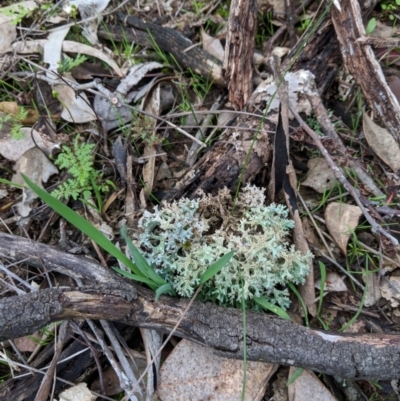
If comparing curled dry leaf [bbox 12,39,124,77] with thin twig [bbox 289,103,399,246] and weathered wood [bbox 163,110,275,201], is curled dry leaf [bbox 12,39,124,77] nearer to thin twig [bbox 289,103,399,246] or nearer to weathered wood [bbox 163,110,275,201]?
weathered wood [bbox 163,110,275,201]

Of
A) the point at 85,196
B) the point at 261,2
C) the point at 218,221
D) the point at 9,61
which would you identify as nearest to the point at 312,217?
the point at 218,221

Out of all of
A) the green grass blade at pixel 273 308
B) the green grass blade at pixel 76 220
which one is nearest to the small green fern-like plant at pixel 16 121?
the green grass blade at pixel 76 220

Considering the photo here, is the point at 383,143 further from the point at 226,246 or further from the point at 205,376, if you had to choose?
the point at 205,376

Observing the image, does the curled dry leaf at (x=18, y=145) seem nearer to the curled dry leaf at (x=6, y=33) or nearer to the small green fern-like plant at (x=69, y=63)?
the small green fern-like plant at (x=69, y=63)

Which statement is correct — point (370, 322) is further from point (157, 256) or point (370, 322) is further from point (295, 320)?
point (157, 256)

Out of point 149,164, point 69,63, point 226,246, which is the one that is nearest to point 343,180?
point 226,246

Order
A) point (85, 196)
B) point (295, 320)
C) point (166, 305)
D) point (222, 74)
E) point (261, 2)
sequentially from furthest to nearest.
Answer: point (261, 2)
point (222, 74)
point (85, 196)
point (295, 320)
point (166, 305)
